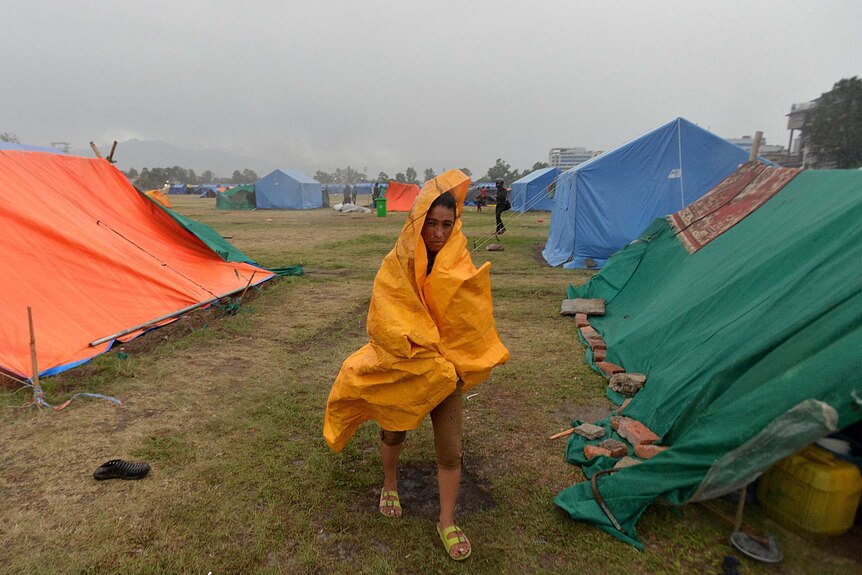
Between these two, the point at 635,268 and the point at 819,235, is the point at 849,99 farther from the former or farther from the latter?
the point at 819,235

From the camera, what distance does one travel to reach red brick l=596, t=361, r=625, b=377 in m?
4.14

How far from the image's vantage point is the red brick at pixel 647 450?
2.68 meters

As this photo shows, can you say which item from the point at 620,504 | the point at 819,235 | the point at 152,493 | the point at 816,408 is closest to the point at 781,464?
the point at 816,408

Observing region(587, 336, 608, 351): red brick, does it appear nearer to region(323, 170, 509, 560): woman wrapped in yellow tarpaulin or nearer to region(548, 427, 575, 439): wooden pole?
region(548, 427, 575, 439): wooden pole

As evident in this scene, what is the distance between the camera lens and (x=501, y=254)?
11.9 meters

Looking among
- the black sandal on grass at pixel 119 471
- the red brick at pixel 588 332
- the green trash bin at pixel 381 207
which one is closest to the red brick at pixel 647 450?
the red brick at pixel 588 332

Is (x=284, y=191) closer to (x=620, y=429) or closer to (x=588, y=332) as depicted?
(x=588, y=332)

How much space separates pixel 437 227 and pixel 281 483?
177 centimetres

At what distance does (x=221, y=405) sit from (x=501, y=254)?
8.99m

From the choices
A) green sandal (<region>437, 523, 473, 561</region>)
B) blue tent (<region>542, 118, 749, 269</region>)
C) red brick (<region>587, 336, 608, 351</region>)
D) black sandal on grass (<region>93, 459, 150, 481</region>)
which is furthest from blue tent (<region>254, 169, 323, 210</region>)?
green sandal (<region>437, 523, 473, 561</region>)

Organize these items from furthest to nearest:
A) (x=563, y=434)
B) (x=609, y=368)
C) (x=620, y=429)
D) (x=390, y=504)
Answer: (x=609, y=368) → (x=563, y=434) → (x=620, y=429) → (x=390, y=504)

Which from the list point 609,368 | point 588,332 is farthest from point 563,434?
point 588,332

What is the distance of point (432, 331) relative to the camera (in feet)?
6.67

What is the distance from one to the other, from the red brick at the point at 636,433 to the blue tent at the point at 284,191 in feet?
99.0
